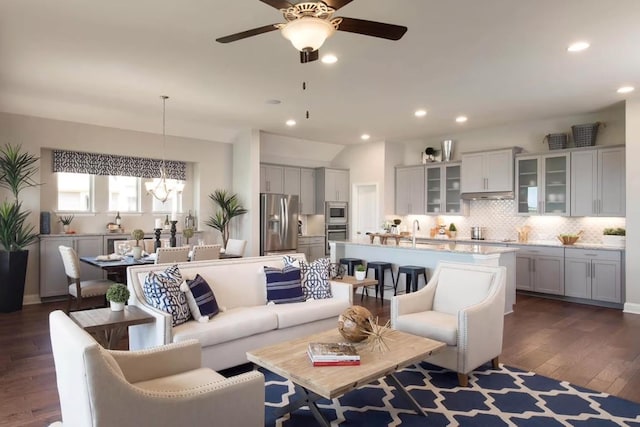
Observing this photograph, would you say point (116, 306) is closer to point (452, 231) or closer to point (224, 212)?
point (224, 212)

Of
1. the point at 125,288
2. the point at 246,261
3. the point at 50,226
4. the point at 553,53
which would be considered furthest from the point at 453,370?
the point at 50,226

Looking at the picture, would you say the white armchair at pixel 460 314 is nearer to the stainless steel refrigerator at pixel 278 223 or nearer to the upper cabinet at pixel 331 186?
the stainless steel refrigerator at pixel 278 223

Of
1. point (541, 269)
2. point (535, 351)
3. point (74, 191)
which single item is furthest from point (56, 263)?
point (541, 269)

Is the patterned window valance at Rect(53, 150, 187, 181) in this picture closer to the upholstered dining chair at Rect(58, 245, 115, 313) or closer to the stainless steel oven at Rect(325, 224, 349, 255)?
the upholstered dining chair at Rect(58, 245, 115, 313)

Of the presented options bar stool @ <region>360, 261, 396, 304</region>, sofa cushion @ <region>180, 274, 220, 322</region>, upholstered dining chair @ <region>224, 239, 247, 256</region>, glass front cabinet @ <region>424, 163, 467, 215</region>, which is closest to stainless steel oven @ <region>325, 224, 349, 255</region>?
glass front cabinet @ <region>424, 163, 467, 215</region>

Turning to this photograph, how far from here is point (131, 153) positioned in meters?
6.93

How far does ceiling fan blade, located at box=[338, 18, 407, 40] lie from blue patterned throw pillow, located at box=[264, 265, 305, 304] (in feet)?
7.59

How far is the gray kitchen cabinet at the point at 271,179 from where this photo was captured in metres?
8.45

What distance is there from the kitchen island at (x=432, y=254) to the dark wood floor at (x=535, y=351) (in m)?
0.62

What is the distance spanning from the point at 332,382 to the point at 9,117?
622 centimetres

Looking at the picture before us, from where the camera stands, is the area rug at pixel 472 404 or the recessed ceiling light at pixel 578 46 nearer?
the area rug at pixel 472 404

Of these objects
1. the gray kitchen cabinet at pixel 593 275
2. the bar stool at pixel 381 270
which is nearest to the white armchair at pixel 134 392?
the bar stool at pixel 381 270

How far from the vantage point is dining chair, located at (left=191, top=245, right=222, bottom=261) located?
5211 mm

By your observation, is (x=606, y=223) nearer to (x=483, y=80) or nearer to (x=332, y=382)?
(x=483, y=80)
